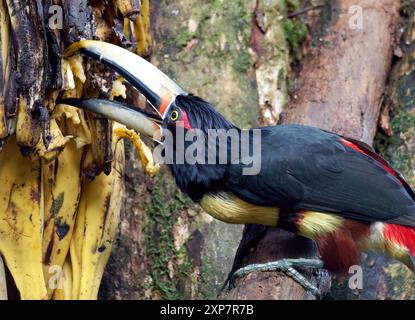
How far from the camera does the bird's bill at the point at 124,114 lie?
3.00 meters

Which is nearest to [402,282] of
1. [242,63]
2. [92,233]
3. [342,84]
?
[342,84]

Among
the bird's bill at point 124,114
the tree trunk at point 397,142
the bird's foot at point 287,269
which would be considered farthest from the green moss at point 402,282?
the bird's bill at point 124,114

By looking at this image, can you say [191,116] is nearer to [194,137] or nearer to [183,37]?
[194,137]

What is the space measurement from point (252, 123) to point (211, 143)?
98 centimetres

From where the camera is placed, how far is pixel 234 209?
3059 mm

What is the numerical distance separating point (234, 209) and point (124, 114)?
0.52 metres

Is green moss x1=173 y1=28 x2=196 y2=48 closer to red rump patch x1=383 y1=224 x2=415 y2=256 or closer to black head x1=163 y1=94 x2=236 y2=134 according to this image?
black head x1=163 y1=94 x2=236 y2=134

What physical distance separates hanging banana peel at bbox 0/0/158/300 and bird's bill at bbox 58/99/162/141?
82 mm

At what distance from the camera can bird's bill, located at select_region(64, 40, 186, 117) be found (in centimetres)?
294

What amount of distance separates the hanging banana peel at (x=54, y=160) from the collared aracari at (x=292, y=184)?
6.2 inches

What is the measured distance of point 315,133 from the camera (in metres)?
3.18

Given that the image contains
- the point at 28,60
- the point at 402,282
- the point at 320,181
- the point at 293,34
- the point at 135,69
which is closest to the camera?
the point at 28,60

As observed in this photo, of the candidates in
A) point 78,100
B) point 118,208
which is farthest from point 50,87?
point 118,208

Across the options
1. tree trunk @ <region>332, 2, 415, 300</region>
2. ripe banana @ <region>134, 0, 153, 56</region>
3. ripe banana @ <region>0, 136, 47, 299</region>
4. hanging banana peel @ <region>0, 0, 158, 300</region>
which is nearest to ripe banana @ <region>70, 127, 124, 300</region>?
hanging banana peel @ <region>0, 0, 158, 300</region>
